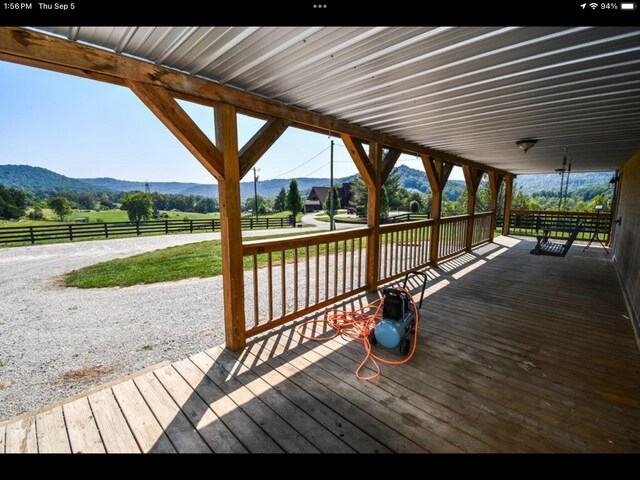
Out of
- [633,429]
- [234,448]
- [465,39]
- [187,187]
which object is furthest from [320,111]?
[187,187]

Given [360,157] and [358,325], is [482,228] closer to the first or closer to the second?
[360,157]

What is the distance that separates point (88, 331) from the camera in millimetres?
3713

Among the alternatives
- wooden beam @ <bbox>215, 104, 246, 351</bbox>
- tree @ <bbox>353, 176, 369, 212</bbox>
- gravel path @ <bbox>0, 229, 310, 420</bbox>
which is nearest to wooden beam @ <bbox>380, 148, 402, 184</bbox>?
wooden beam @ <bbox>215, 104, 246, 351</bbox>

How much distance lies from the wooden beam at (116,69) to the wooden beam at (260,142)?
3.4 inches

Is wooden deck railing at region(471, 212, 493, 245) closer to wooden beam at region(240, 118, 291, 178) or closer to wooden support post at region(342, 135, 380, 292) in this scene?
wooden support post at region(342, 135, 380, 292)

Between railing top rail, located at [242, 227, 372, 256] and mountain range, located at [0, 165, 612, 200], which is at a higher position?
mountain range, located at [0, 165, 612, 200]

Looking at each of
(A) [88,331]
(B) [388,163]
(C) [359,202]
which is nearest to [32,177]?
(C) [359,202]

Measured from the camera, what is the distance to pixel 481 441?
1.66 metres

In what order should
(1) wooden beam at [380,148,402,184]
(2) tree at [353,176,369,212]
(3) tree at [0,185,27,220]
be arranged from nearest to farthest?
1. (1) wooden beam at [380,148,402,184]
2. (3) tree at [0,185,27,220]
3. (2) tree at [353,176,369,212]

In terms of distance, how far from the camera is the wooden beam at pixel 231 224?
2439 millimetres

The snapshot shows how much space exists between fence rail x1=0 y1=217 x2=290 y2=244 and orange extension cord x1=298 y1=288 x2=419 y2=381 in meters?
16.1

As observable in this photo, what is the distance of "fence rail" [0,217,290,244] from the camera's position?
1293 cm
